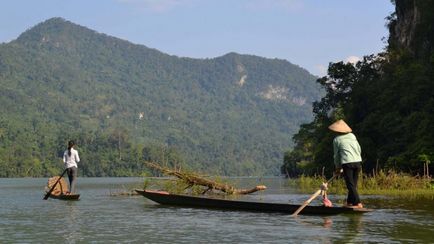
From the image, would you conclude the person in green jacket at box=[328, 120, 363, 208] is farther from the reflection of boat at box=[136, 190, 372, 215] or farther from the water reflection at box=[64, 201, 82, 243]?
the water reflection at box=[64, 201, 82, 243]

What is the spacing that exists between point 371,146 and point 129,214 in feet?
138

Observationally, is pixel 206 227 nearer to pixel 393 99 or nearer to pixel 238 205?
pixel 238 205

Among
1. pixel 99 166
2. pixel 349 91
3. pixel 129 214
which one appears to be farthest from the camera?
pixel 99 166

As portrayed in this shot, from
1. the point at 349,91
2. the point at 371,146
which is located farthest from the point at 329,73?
the point at 371,146

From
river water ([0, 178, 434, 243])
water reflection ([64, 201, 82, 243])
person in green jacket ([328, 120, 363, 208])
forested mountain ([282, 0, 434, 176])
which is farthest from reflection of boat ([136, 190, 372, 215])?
forested mountain ([282, 0, 434, 176])

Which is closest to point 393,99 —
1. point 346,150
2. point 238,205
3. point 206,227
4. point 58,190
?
point 58,190

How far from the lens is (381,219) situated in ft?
55.2

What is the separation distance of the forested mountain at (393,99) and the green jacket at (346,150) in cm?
2539

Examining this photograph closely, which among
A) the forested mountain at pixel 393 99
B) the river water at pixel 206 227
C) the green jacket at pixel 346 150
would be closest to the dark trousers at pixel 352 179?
the green jacket at pixel 346 150

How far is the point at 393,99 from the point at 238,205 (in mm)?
43599

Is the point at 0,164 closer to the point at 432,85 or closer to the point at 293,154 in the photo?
the point at 293,154

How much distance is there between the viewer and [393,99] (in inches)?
2371

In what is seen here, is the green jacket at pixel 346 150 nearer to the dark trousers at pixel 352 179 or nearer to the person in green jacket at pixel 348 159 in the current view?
the person in green jacket at pixel 348 159

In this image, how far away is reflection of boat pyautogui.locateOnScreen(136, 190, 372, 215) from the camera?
56.1ft
